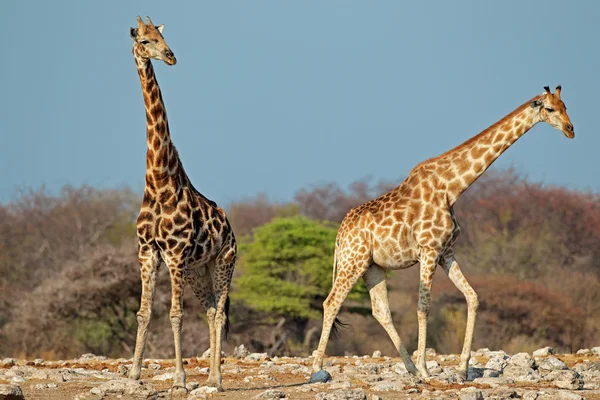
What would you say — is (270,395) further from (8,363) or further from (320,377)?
(8,363)

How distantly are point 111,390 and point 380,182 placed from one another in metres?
63.3

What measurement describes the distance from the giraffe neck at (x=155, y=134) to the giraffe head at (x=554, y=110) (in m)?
4.34

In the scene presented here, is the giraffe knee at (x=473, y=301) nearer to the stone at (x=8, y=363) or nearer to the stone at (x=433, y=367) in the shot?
the stone at (x=433, y=367)

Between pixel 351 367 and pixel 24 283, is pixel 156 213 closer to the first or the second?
pixel 351 367

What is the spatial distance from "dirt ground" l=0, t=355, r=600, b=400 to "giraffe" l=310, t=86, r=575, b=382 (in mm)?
696

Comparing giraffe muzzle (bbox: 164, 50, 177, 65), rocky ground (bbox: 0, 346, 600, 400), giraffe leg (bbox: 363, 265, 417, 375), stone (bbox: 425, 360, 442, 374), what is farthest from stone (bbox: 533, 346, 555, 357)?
giraffe muzzle (bbox: 164, 50, 177, 65)

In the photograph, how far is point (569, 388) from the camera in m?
11.5

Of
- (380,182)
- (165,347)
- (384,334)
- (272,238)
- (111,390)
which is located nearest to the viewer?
(111,390)

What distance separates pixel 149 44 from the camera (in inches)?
440

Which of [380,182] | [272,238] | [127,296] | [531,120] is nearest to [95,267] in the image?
[127,296]

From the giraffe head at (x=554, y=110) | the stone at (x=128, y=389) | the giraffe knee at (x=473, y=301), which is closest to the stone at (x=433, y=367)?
the giraffe knee at (x=473, y=301)

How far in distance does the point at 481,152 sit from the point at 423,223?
3.88 feet

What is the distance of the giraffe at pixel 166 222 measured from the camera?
11.2 m

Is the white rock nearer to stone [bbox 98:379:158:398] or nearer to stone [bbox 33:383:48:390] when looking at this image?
stone [bbox 98:379:158:398]
